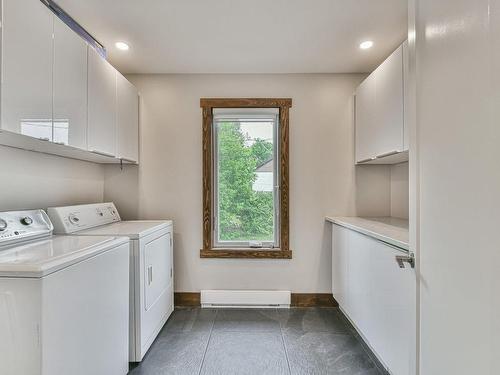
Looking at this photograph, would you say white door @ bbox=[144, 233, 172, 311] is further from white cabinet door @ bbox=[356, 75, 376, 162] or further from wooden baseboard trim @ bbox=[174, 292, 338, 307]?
white cabinet door @ bbox=[356, 75, 376, 162]

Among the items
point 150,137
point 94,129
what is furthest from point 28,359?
point 150,137

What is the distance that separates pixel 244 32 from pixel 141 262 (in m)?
1.85

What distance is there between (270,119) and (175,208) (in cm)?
136

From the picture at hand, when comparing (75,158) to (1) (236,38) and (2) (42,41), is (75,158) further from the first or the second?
(1) (236,38)

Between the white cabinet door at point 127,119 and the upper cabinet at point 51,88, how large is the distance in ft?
0.16

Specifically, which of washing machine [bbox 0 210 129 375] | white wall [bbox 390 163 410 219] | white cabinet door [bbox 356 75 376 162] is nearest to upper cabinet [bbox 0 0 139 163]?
washing machine [bbox 0 210 129 375]

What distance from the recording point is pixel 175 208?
284 centimetres

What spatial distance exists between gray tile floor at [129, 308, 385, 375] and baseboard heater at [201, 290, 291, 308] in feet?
0.22

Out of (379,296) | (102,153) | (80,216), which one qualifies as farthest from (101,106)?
(379,296)

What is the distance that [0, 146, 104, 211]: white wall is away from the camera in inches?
66.8

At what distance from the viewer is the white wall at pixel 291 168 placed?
282 centimetres

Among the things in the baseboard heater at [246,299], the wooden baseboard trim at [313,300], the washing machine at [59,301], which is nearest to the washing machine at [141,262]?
the washing machine at [59,301]

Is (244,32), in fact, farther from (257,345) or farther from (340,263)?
(257,345)

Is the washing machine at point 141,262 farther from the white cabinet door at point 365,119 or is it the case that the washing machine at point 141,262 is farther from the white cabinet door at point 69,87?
the white cabinet door at point 365,119
